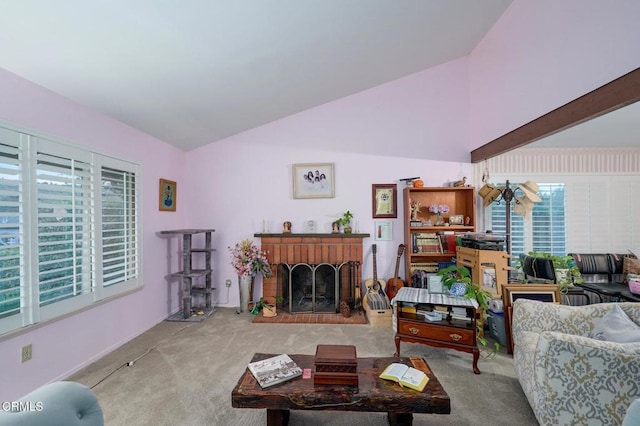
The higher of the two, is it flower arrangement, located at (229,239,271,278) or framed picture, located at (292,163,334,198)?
framed picture, located at (292,163,334,198)

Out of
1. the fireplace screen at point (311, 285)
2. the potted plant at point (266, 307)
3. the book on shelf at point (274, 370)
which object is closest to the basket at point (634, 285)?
the fireplace screen at point (311, 285)

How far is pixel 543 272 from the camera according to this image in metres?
3.17

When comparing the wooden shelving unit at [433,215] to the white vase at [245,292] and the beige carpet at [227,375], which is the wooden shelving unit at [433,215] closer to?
Result: the beige carpet at [227,375]

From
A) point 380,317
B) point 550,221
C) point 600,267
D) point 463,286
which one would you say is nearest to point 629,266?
point 600,267

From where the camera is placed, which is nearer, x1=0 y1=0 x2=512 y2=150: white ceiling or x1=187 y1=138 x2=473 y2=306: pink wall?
x1=0 y1=0 x2=512 y2=150: white ceiling

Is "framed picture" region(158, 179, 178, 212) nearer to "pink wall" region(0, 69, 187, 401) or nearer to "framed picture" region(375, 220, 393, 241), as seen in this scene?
"pink wall" region(0, 69, 187, 401)

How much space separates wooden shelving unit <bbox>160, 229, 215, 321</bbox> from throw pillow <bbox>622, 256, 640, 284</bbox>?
233 inches

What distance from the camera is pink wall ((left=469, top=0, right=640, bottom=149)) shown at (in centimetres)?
180

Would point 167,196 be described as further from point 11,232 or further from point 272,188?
point 11,232

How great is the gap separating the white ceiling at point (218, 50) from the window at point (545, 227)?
260cm

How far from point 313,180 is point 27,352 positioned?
3290 millimetres

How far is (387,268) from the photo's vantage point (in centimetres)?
395

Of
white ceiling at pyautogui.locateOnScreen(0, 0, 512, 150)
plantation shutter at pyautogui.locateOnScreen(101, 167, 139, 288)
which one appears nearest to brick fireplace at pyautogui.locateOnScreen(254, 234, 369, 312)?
plantation shutter at pyautogui.locateOnScreen(101, 167, 139, 288)

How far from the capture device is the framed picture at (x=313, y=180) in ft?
13.1
